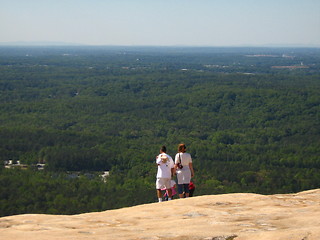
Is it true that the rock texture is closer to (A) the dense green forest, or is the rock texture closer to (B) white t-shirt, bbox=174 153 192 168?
(B) white t-shirt, bbox=174 153 192 168

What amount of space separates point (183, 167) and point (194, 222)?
15.5 ft

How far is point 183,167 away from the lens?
1980 centimetres

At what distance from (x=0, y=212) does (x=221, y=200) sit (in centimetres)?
4303

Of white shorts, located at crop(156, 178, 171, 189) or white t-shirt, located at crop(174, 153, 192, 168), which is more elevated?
white t-shirt, located at crop(174, 153, 192, 168)

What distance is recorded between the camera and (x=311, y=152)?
101812 mm

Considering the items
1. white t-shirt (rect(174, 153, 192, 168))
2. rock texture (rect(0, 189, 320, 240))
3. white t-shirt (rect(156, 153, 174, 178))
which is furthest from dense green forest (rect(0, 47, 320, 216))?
rock texture (rect(0, 189, 320, 240))

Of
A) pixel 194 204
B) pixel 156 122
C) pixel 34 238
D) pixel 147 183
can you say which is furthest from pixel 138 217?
pixel 156 122

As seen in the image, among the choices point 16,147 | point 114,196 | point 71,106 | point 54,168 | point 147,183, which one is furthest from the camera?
point 71,106

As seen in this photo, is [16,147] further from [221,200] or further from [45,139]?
[221,200]

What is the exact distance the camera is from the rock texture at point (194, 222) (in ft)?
45.0

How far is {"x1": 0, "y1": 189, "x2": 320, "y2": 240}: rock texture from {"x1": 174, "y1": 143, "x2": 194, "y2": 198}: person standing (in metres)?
1.26

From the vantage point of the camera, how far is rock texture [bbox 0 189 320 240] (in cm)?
1373

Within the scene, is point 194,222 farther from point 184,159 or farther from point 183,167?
point 183,167

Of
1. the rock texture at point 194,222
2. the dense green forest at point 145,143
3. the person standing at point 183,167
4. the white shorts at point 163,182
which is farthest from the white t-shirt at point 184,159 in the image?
the dense green forest at point 145,143
